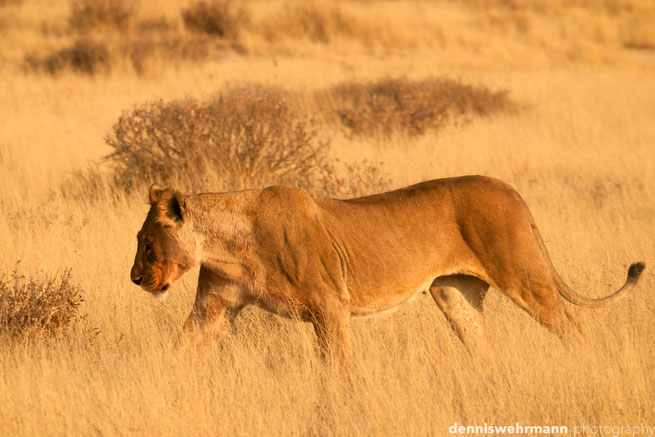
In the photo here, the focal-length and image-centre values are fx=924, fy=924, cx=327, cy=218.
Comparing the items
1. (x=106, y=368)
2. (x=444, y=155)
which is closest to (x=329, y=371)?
(x=106, y=368)

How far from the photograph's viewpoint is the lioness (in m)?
5.25

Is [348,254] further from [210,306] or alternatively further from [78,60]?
[78,60]

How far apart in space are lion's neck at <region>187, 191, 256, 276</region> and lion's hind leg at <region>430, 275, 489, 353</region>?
139 centimetres

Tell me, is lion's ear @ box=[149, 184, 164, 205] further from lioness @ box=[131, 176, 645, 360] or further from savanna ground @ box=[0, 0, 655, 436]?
savanna ground @ box=[0, 0, 655, 436]

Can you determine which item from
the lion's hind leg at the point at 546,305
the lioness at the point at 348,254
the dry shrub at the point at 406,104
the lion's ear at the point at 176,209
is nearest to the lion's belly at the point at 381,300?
the lioness at the point at 348,254

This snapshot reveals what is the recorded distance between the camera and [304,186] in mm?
10703

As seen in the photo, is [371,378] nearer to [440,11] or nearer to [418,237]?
[418,237]

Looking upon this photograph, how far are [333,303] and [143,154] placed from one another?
676cm

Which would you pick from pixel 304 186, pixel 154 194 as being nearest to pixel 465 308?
pixel 154 194

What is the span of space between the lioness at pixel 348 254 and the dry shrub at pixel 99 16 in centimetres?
2479

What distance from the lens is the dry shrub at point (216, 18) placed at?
2819 centimetres

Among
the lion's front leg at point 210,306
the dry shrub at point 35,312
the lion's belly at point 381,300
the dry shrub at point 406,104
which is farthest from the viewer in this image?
the dry shrub at point 406,104

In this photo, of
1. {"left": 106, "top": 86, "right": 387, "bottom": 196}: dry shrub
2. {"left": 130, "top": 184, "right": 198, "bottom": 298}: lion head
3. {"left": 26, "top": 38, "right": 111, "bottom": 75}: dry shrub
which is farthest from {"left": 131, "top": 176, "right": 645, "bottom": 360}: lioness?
{"left": 26, "top": 38, "right": 111, "bottom": 75}: dry shrub

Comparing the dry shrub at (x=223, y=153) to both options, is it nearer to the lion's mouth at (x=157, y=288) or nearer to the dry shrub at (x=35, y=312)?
the dry shrub at (x=35, y=312)
